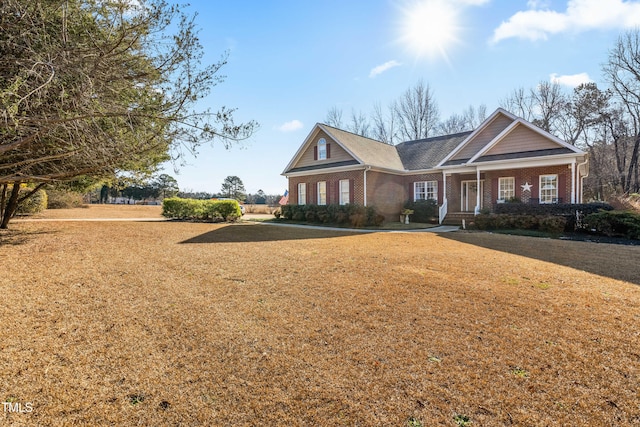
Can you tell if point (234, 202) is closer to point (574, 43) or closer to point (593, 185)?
point (574, 43)

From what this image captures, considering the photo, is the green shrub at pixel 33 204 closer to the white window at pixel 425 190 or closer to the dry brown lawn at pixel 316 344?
the dry brown lawn at pixel 316 344

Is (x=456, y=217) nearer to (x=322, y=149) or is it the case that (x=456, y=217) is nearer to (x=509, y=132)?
(x=509, y=132)

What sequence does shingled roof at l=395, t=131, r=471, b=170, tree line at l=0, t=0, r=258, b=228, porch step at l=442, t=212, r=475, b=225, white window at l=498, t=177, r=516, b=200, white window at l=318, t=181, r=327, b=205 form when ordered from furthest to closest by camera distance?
shingled roof at l=395, t=131, r=471, b=170
white window at l=318, t=181, r=327, b=205
porch step at l=442, t=212, r=475, b=225
white window at l=498, t=177, r=516, b=200
tree line at l=0, t=0, r=258, b=228

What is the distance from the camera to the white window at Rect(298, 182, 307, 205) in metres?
20.9

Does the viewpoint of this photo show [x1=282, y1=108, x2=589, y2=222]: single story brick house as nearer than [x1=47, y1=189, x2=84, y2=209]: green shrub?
Yes

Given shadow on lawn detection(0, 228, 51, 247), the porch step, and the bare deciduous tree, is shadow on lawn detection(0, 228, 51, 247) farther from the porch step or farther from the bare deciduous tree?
the bare deciduous tree

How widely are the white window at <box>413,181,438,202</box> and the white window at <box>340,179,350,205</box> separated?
179 inches

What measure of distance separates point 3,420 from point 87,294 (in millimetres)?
2586

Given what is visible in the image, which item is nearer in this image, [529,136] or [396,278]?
[396,278]

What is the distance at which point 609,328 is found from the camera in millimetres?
3545

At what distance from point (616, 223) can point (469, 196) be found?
7760 millimetres

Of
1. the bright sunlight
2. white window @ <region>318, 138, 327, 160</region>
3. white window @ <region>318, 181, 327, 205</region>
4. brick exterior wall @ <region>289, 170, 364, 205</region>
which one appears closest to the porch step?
brick exterior wall @ <region>289, 170, 364, 205</region>

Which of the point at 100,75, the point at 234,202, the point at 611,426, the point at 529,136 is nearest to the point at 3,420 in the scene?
the point at 611,426

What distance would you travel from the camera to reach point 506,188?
16812 millimetres
